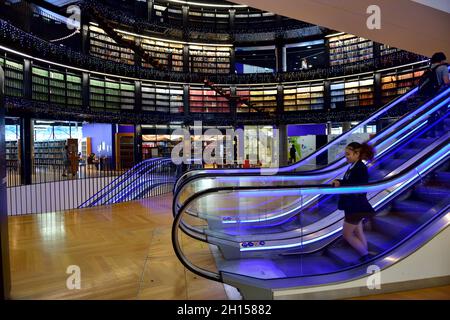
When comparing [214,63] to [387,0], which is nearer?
[387,0]

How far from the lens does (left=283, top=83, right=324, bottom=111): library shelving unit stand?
62.7 feet

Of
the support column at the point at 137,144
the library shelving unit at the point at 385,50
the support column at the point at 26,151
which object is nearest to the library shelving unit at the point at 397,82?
the library shelving unit at the point at 385,50

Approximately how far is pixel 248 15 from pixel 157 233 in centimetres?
1870

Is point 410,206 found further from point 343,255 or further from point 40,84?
point 40,84

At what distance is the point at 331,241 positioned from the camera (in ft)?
11.7

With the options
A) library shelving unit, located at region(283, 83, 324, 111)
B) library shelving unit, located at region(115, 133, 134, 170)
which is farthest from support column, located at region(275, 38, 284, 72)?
library shelving unit, located at region(115, 133, 134, 170)

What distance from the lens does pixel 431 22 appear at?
4.79m

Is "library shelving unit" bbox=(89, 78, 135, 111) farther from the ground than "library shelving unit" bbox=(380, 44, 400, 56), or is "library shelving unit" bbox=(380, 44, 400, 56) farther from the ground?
"library shelving unit" bbox=(380, 44, 400, 56)

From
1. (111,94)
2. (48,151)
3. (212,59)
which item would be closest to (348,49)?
(212,59)

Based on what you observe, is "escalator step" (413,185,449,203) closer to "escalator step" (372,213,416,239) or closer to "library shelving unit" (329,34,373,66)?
"escalator step" (372,213,416,239)

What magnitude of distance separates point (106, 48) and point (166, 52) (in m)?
3.51

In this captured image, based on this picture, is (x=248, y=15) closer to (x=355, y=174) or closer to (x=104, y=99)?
(x=104, y=99)

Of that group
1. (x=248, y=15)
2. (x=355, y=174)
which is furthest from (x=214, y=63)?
(x=355, y=174)

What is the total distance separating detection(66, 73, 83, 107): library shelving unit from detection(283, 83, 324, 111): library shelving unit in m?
10.9
